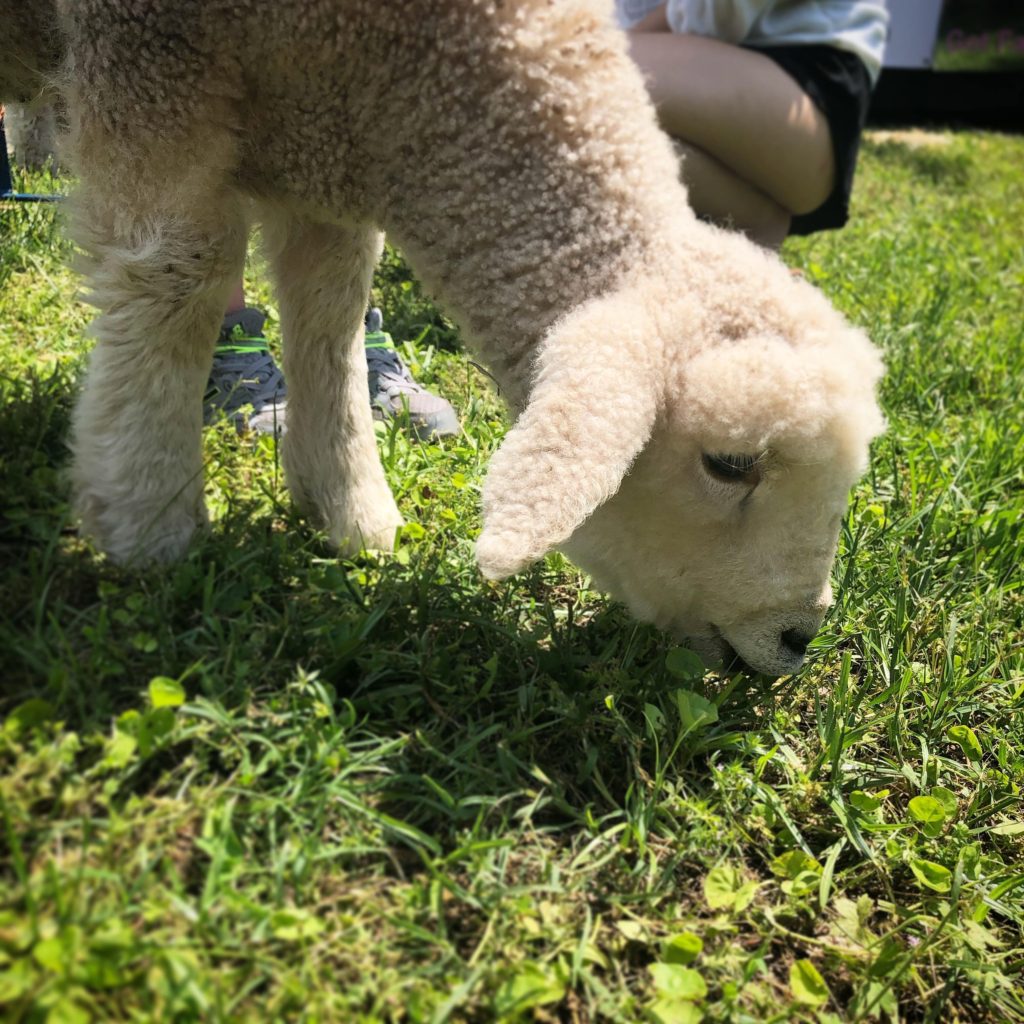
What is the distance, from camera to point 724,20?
388 cm

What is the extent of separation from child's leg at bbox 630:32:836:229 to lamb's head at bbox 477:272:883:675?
1941mm

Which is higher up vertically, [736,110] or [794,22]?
[794,22]

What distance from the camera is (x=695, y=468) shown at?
2.04m

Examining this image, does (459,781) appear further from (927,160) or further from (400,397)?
(927,160)

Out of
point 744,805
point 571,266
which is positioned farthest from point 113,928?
point 571,266

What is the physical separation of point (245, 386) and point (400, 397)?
19.1 inches

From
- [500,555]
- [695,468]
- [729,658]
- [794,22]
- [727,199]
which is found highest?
[794,22]

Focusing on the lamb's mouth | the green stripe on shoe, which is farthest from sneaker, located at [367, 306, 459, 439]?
the lamb's mouth

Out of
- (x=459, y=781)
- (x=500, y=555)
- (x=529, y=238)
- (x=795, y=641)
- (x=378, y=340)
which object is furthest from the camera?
(x=378, y=340)

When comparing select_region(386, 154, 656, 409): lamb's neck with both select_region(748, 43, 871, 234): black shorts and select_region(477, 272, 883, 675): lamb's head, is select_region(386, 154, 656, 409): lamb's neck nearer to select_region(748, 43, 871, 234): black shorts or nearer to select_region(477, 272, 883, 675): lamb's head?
select_region(477, 272, 883, 675): lamb's head

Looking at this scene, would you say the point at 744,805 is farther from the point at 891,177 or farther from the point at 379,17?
the point at 891,177

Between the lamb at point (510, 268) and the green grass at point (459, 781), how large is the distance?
236 millimetres

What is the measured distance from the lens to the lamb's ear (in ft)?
5.43

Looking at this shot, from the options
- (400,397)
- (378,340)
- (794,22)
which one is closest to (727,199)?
(794,22)
